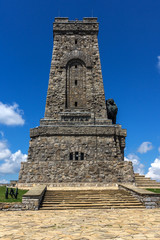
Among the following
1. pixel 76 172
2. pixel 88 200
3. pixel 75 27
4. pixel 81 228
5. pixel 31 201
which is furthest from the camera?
pixel 75 27

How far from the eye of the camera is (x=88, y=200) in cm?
1233

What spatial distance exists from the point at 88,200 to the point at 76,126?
425 inches

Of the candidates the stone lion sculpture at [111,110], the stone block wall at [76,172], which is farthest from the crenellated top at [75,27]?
the stone block wall at [76,172]

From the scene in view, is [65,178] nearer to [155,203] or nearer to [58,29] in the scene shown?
[155,203]

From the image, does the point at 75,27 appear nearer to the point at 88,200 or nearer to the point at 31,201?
the point at 88,200

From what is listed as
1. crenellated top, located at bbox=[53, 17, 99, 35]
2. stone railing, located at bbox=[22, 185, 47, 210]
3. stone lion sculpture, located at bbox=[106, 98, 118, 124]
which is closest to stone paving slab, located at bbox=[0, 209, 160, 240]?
stone railing, located at bbox=[22, 185, 47, 210]

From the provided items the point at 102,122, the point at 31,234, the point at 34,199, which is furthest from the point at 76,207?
the point at 102,122

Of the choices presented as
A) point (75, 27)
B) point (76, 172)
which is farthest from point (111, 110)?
point (75, 27)

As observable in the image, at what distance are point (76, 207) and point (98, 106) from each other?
14.9 metres

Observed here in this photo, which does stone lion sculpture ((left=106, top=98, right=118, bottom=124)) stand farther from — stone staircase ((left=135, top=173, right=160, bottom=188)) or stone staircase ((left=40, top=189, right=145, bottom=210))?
stone staircase ((left=40, top=189, right=145, bottom=210))

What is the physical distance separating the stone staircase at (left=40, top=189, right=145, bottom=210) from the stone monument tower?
18.2 ft

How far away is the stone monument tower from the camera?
1947cm

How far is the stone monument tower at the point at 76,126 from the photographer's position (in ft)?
63.9

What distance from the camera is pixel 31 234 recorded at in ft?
20.2
